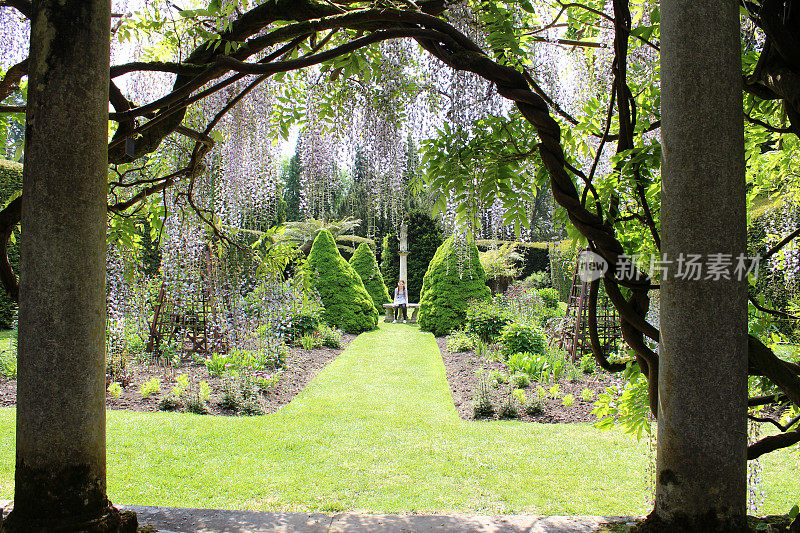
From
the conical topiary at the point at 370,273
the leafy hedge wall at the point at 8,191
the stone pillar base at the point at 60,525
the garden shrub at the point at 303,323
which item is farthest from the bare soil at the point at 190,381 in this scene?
the conical topiary at the point at 370,273

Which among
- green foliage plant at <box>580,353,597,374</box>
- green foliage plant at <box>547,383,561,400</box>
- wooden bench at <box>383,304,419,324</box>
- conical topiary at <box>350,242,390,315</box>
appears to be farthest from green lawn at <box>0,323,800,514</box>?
conical topiary at <box>350,242,390,315</box>

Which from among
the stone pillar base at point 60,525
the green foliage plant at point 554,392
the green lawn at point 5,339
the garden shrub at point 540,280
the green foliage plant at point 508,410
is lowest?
the green foliage plant at point 508,410

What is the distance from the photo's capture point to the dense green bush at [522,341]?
9.19m

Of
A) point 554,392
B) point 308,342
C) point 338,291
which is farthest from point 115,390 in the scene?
point 338,291

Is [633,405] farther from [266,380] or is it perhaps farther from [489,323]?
[489,323]

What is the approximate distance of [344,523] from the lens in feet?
7.08

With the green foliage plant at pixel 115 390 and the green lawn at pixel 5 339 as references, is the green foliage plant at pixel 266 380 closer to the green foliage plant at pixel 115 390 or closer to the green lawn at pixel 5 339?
the green foliage plant at pixel 115 390

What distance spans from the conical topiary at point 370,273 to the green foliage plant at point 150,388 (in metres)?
11.0

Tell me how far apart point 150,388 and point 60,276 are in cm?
599

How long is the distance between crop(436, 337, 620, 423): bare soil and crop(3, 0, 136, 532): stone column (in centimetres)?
524

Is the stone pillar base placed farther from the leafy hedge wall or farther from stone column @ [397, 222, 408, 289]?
stone column @ [397, 222, 408, 289]

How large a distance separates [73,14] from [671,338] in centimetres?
170

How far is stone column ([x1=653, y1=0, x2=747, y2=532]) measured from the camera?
1.26 m

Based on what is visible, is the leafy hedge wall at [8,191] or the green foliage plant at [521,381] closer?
the green foliage plant at [521,381]
